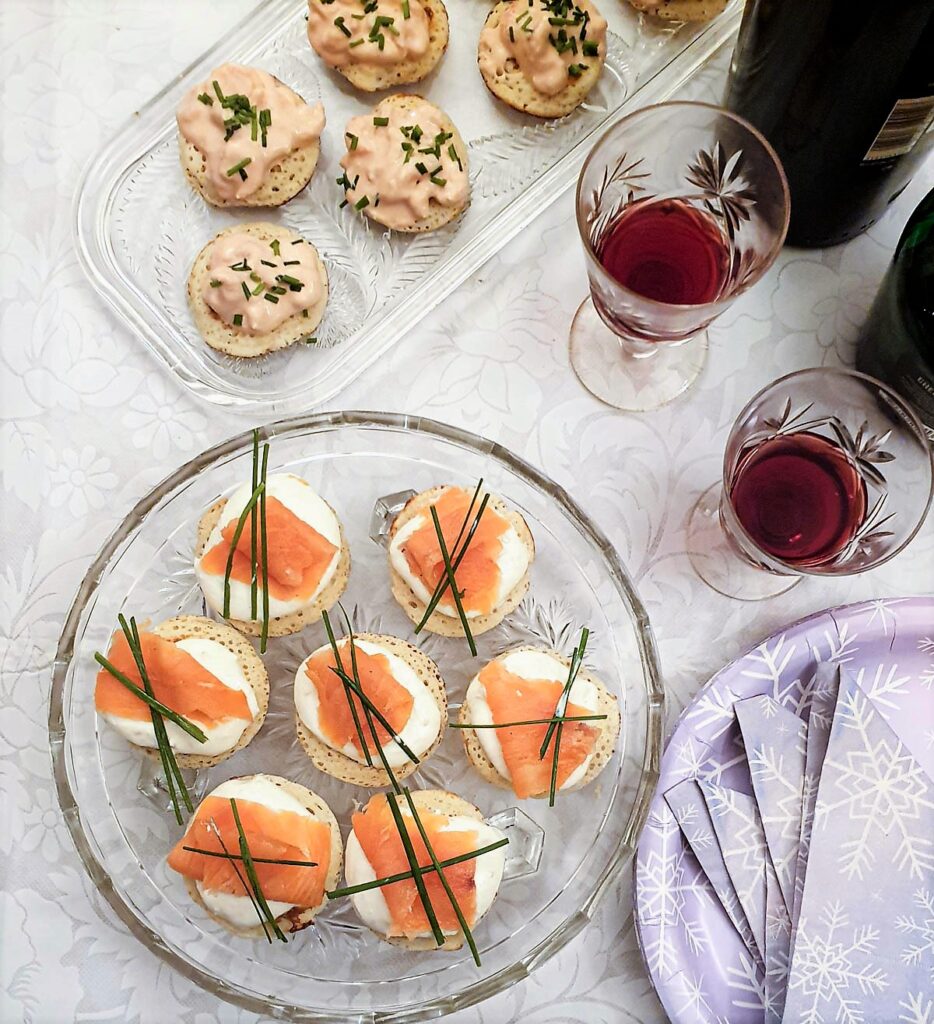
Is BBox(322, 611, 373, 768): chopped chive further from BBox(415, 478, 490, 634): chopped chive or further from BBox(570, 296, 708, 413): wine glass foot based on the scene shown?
BBox(570, 296, 708, 413): wine glass foot

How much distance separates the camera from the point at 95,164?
1.44 m

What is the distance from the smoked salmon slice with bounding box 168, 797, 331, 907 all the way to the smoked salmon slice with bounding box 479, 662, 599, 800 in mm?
264

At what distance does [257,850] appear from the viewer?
3.90ft

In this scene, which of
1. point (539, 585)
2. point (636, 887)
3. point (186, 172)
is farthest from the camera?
point (186, 172)

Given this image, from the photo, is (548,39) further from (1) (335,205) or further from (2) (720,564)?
(2) (720,564)

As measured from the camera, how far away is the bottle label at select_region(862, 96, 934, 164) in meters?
1.07

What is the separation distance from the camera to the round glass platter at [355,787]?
1235 millimetres

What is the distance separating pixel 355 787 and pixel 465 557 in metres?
0.35

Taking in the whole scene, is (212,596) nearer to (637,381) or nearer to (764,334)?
(637,381)

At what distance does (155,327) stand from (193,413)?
0.14 meters

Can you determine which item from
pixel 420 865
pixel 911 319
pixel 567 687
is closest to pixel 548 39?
pixel 911 319

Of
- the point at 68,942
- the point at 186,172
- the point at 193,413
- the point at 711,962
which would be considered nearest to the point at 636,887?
the point at 711,962

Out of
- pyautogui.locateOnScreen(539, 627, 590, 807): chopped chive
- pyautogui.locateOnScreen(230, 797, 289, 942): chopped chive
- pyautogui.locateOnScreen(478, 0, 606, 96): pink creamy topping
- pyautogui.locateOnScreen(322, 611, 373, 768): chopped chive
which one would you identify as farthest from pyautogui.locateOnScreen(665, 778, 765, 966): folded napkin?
pyautogui.locateOnScreen(478, 0, 606, 96): pink creamy topping

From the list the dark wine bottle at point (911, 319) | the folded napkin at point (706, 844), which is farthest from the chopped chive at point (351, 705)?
the dark wine bottle at point (911, 319)
